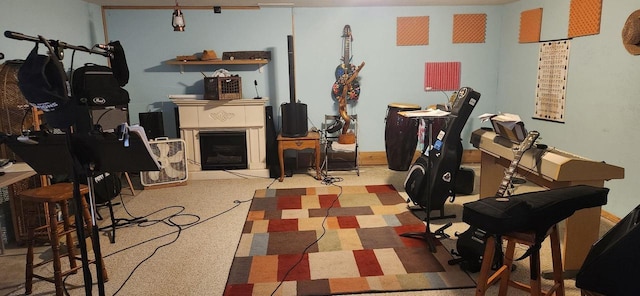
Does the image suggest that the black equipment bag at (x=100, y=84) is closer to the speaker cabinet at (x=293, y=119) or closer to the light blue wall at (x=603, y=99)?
the speaker cabinet at (x=293, y=119)

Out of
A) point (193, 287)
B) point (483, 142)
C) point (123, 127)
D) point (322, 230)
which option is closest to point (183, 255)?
point (193, 287)

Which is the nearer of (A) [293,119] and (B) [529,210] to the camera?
(B) [529,210]

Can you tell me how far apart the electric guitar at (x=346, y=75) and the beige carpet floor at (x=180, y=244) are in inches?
46.0

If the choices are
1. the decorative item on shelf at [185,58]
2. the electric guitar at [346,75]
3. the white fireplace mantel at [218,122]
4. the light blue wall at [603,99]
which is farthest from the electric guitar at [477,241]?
the decorative item on shelf at [185,58]

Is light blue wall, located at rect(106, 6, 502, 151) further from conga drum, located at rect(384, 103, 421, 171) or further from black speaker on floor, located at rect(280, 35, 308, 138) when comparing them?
conga drum, located at rect(384, 103, 421, 171)

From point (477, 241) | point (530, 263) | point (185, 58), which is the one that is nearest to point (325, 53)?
point (185, 58)

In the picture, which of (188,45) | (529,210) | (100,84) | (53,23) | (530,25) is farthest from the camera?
(188,45)

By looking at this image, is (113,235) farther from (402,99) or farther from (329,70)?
(402,99)

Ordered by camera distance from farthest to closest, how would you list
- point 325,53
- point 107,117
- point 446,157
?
point 325,53, point 107,117, point 446,157

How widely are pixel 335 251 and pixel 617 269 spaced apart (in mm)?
1789

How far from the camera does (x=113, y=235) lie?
3.04 m

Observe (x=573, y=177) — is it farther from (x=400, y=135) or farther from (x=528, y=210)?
(x=400, y=135)

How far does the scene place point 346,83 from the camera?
16.1 ft

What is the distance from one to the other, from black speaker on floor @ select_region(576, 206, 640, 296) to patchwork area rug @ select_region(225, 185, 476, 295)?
1.07m
